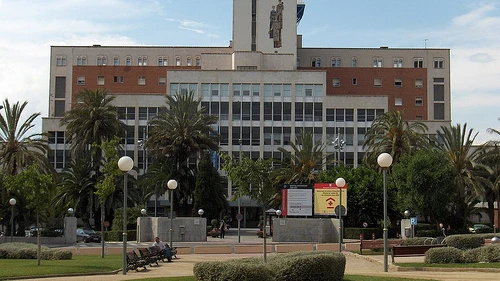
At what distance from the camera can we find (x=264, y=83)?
295 feet

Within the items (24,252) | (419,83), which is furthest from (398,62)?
(24,252)

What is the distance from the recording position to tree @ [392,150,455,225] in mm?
60125

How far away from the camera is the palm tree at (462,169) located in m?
62.9

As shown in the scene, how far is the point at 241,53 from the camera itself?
9462 centimetres

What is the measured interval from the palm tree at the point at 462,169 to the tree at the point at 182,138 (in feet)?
68.3

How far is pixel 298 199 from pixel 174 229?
946cm

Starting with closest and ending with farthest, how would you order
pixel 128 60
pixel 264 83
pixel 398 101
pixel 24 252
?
1. pixel 24 252
2. pixel 264 83
3. pixel 398 101
4. pixel 128 60

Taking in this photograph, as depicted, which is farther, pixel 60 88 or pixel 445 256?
pixel 60 88

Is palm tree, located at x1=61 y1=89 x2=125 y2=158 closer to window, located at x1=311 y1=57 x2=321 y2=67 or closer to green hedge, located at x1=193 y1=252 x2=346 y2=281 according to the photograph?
window, located at x1=311 y1=57 x2=321 y2=67

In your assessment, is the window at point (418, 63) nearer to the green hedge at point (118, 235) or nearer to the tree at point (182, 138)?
the tree at point (182, 138)

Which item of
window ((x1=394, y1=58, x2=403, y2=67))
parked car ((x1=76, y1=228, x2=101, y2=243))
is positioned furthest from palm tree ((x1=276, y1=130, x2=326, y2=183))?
window ((x1=394, y1=58, x2=403, y2=67))

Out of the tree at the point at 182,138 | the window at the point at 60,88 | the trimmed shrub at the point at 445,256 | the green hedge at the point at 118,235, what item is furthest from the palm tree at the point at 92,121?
A: the trimmed shrub at the point at 445,256

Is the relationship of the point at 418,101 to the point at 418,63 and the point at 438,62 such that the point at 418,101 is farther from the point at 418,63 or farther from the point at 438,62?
the point at 438,62

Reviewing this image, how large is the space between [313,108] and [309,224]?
36310mm
